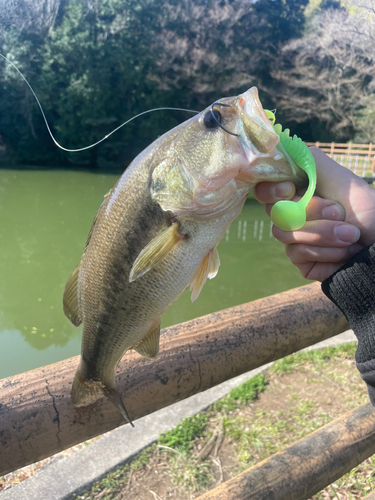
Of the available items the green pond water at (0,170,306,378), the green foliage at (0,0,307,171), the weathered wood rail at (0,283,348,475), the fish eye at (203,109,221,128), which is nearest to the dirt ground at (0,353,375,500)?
the weathered wood rail at (0,283,348,475)

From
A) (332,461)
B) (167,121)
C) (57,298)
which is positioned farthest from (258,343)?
(167,121)

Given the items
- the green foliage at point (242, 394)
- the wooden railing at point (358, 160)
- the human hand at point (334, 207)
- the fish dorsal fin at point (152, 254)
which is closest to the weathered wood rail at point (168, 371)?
the fish dorsal fin at point (152, 254)

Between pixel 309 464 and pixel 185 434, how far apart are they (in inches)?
61.6

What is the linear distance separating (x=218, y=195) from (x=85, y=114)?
73.5 ft

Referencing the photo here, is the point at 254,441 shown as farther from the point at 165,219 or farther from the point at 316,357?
the point at 165,219

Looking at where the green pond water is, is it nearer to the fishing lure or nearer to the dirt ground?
the dirt ground

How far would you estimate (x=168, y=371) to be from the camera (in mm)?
1373

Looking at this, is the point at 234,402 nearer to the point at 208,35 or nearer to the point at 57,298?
the point at 57,298

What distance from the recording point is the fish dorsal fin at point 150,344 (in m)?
1.20

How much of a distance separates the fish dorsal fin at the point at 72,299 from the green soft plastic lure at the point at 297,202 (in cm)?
63

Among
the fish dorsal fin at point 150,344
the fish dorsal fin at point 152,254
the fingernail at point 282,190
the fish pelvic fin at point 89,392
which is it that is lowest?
the fish pelvic fin at point 89,392

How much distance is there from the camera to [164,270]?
43.3 inches

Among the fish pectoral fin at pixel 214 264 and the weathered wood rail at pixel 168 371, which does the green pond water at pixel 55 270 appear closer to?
the weathered wood rail at pixel 168 371

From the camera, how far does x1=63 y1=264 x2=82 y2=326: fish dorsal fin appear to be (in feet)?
4.07
